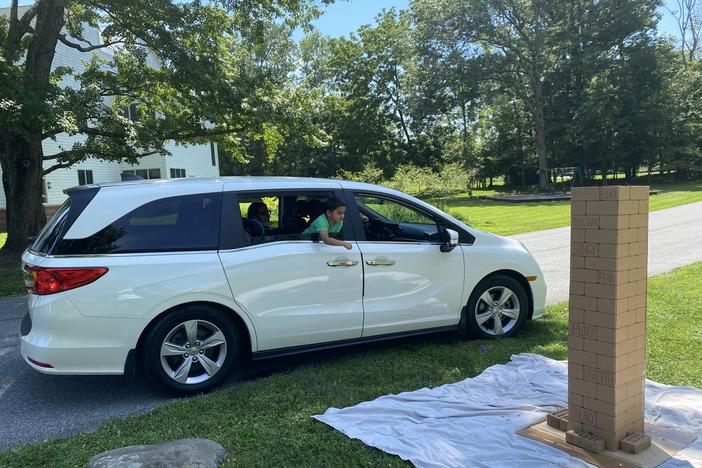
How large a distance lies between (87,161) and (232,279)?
23.6 m

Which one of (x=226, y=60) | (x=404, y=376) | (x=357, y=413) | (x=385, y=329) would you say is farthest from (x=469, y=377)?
(x=226, y=60)

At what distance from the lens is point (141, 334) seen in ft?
13.6

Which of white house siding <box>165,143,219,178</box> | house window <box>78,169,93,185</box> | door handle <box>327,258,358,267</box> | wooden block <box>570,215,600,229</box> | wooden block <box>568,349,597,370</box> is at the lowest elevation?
wooden block <box>568,349,597,370</box>

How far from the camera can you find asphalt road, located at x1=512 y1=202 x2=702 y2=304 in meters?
8.80

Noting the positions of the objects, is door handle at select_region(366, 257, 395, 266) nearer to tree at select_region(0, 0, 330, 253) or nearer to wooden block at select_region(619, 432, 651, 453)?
wooden block at select_region(619, 432, 651, 453)

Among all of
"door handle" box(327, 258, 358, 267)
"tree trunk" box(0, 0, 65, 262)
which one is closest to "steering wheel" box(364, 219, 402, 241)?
"door handle" box(327, 258, 358, 267)

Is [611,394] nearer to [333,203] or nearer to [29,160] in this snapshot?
[333,203]

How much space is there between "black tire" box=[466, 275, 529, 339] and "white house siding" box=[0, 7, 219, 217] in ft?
56.8

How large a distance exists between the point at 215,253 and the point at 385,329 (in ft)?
5.83

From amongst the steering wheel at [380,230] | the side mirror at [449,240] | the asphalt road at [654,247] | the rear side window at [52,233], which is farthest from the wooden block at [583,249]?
the asphalt road at [654,247]

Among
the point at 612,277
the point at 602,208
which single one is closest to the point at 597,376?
the point at 612,277

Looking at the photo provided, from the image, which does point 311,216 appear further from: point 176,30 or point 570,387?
point 176,30

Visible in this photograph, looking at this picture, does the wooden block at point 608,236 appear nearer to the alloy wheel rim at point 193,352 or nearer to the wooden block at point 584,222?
the wooden block at point 584,222

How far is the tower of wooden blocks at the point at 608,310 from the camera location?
3.03m
